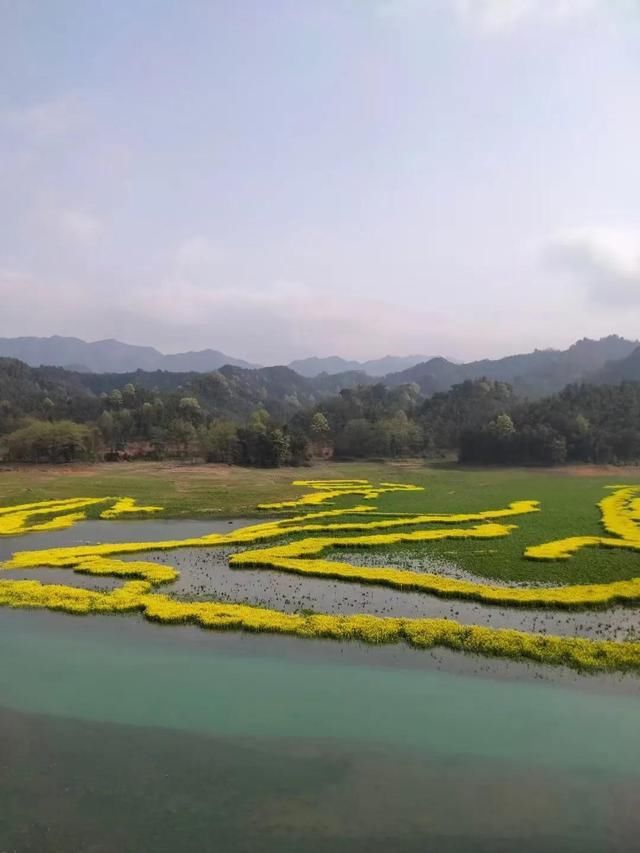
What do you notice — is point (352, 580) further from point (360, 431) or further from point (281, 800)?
point (360, 431)

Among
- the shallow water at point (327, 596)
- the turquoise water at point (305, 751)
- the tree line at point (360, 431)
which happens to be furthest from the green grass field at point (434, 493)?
the turquoise water at point (305, 751)

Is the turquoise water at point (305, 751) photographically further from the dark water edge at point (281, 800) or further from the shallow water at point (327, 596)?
the shallow water at point (327, 596)

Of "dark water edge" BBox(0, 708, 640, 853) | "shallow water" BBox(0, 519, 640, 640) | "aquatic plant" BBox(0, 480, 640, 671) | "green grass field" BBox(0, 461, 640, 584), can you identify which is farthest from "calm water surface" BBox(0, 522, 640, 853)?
"green grass field" BBox(0, 461, 640, 584)

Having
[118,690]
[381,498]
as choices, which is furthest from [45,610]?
[381,498]

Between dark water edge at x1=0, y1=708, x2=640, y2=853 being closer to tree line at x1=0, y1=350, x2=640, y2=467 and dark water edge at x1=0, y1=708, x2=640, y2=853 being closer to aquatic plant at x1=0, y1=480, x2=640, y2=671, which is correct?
aquatic plant at x1=0, y1=480, x2=640, y2=671

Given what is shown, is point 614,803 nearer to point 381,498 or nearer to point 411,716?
point 411,716

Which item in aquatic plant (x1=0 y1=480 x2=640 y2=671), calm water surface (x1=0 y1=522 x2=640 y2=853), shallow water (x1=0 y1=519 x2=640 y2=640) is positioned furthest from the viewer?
shallow water (x1=0 y1=519 x2=640 y2=640)
